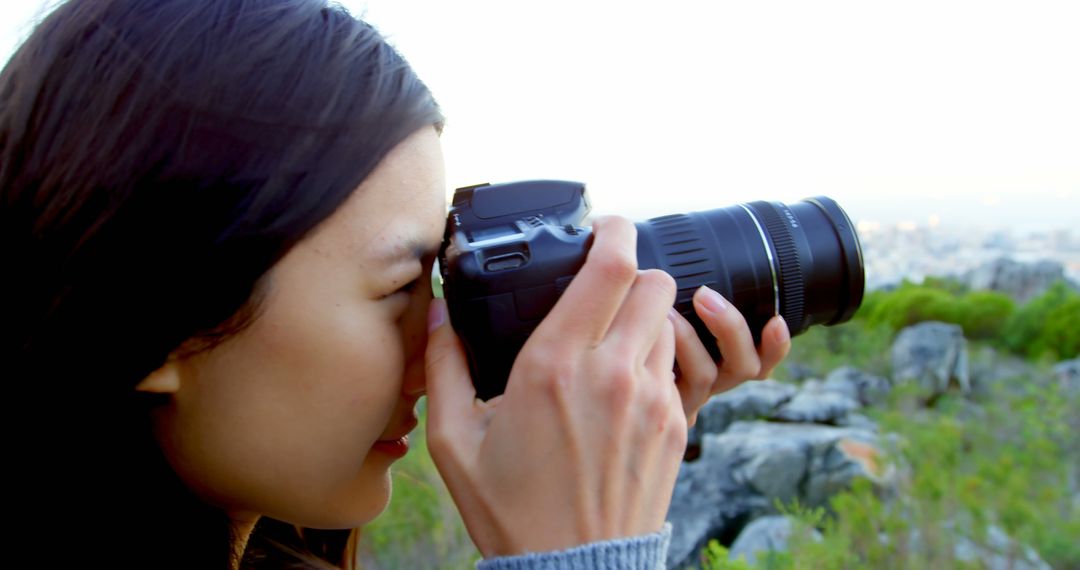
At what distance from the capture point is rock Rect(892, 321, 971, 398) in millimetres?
4438

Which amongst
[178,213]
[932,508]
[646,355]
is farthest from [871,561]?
[178,213]

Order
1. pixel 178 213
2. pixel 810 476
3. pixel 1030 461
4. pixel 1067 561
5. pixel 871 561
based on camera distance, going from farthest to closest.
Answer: pixel 810 476 < pixel 1030 461 < pixel 1067 561 < pixel 871 561 < pixel 178 213

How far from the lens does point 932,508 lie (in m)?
1.84

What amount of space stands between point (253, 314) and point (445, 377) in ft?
0.66

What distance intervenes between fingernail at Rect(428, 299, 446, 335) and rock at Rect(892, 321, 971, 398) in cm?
413

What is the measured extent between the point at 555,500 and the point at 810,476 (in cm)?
242

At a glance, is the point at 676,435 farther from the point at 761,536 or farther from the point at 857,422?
the point at 857,422

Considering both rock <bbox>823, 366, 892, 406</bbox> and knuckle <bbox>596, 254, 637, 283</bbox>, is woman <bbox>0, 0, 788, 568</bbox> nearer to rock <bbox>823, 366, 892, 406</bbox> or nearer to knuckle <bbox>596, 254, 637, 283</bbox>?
knuckle <bbox>596, 254, 637, 283</bbox>

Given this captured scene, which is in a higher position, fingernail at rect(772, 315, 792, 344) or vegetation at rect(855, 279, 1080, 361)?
fingernail at rect(772, 315, 792, 344)

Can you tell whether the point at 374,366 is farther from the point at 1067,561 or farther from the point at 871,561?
the point at 1067,561

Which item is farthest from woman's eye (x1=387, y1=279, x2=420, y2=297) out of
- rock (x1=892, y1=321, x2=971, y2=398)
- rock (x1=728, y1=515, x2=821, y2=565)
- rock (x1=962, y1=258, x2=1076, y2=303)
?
rock (x1=962, y1=258, x2=1076, y2=303)

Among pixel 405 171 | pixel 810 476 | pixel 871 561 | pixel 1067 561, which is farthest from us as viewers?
pixel 810 476

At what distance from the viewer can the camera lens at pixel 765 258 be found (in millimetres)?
984

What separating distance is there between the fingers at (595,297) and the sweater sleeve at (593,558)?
7.3 inches
